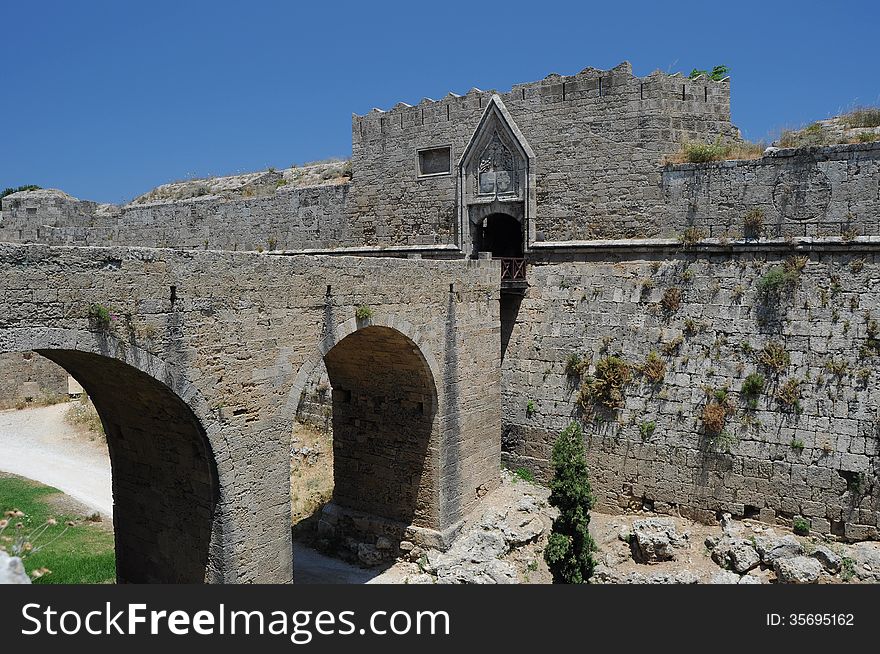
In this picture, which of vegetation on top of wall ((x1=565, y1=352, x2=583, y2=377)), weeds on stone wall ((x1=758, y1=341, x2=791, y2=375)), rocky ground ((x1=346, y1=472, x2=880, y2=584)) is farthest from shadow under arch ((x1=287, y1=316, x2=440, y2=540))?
weeds on stone wall ((x1=758, y1=341, x2=791, y2=375))

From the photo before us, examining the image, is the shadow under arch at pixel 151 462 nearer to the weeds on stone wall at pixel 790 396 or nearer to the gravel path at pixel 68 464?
the gravel path at pixel 68 464

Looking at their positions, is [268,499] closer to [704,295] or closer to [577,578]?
[577,578]

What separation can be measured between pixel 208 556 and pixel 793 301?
1184 centimetres

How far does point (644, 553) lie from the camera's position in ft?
46.5

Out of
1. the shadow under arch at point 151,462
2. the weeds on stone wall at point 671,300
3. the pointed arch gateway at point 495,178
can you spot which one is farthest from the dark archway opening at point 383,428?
the weeds on stone wall at point 671,300

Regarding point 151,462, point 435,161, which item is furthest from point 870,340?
point 151,462

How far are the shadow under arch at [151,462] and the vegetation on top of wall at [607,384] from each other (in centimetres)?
894

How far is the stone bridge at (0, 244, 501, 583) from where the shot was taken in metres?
8.72

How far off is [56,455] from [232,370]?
47.5 feet

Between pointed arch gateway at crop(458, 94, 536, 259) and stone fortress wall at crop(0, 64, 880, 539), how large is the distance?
246 millimetres

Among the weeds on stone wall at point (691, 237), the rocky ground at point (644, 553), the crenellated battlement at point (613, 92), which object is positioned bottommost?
the rocky ground at point (644, 553)

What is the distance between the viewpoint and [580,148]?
1716 cm

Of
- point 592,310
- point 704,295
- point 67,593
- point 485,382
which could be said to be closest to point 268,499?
point 67,593

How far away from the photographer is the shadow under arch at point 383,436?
14.5m
